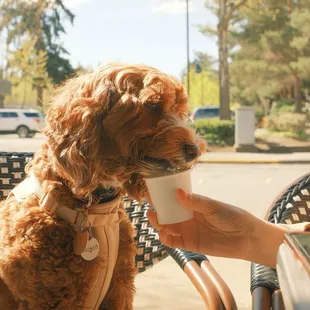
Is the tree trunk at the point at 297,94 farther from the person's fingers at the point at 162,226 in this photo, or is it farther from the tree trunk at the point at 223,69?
the person's fingers at the point at 162,226

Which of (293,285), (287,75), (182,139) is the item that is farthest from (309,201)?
(287,75)

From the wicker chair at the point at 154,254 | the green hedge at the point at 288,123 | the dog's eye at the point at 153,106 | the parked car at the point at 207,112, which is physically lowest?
the green hedge at the point at 288,123

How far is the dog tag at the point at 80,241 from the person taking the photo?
5.05 ft

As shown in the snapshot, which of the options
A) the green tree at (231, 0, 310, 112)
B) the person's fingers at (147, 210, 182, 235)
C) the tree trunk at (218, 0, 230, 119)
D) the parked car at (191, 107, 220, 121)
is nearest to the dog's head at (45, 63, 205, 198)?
the person's fingers at (147, 210, 182, 235)

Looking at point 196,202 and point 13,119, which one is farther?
point 13,119

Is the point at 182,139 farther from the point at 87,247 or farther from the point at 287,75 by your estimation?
the point at 287,75

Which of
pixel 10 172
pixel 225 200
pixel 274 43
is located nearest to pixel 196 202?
pixel 10 172

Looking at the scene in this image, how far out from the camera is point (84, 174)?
151 cm

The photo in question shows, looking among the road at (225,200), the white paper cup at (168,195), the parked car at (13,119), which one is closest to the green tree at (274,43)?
the parked car at (13,119)

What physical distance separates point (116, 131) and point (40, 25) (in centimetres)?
3589

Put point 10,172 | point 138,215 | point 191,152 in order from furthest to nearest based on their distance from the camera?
point 10,172, point 138,215, point 191,152

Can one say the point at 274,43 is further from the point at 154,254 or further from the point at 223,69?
the point at 154,254

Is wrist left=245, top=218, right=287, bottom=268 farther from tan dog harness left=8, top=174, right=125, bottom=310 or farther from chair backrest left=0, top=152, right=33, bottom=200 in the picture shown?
chair backrest left=0, top=152, right=33, bottom=200

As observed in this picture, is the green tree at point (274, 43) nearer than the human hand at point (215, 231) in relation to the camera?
No
